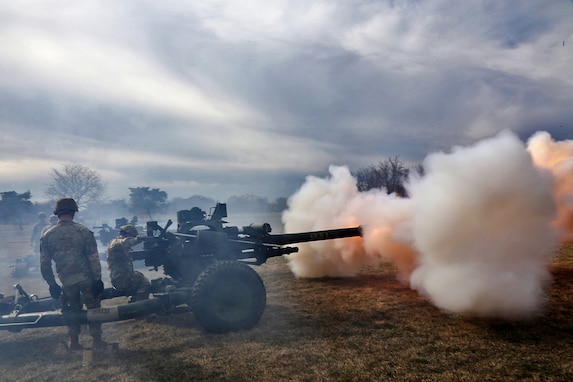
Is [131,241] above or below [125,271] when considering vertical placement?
above

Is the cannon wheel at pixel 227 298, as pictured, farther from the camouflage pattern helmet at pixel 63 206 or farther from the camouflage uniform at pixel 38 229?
the camouflage uniform at pixel 38 229

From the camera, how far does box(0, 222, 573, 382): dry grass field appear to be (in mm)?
4910

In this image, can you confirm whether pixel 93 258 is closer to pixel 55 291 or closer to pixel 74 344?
pixel 55 291

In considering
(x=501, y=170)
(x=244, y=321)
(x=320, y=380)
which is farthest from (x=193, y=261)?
(x=501, y=170)

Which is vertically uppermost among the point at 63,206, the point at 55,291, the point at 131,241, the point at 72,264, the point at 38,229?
the point at 63,206

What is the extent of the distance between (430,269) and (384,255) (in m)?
2.08

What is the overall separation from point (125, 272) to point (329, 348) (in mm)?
4042

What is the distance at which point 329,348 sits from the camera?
18.6 ft

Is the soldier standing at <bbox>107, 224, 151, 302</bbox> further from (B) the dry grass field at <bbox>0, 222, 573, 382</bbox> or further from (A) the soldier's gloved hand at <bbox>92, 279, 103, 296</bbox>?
(A) the soldier's gloved hand at <bbox>92, 279, 103, 296</bbox>

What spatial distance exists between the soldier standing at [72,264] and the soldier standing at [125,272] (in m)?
A: 0.99

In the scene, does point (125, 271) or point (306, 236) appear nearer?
point (125, 271)

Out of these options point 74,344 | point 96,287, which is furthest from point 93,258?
point 74,344

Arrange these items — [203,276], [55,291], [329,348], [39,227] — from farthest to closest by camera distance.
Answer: [39,227] < [203,276] < [55,291] < [329,348]

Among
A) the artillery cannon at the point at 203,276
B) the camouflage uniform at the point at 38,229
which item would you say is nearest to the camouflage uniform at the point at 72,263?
the artillery cannon at the point at 203,276
